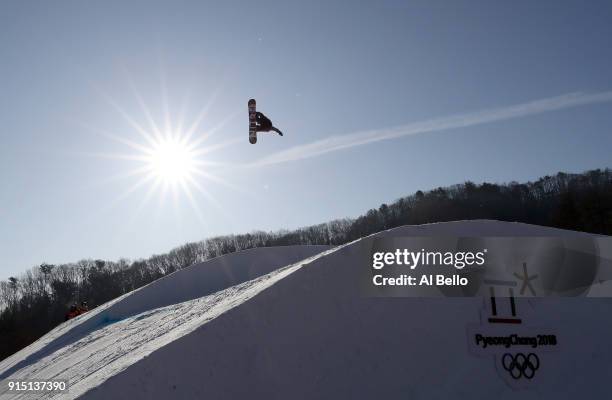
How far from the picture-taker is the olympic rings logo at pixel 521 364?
20.6ft

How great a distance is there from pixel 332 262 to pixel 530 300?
3.40 meters

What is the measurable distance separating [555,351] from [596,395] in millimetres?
733

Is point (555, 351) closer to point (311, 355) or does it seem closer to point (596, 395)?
point (596, 395)

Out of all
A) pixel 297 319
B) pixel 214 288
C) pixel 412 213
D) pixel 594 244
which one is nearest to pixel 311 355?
pixel 297 319

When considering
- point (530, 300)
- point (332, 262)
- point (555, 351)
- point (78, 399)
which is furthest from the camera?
point (332, 262)

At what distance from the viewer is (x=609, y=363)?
6.40 meters

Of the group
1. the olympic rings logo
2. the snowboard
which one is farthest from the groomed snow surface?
the snowboard

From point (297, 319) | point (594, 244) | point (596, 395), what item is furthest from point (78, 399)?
point (594, 244)

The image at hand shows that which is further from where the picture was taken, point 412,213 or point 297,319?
point 412,213

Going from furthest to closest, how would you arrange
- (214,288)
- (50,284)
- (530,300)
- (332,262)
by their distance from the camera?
(50,284), (214,288), (332,262), (530,300)

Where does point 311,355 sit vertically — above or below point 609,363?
above
